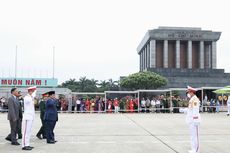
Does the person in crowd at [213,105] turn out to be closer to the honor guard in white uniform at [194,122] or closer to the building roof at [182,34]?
the honor guard in white uniform at [194,122]

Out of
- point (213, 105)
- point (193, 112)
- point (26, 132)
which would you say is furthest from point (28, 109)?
point (213, 105)

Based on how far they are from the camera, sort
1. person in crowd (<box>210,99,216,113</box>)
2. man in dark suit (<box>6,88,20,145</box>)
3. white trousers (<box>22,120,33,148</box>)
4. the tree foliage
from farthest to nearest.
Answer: the tree foliage, person in crowd (<box>210,99,216,113</box>), man in dark suit (<box>6,88,20,145</box>), white trousers (<box>22,120,33,148</box>)

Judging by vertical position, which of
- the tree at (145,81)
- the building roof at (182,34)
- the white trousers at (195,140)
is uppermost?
the building roof at (182,34)

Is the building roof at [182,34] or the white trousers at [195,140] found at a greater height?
the building roof at [182,34]

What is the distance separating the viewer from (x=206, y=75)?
303 feet

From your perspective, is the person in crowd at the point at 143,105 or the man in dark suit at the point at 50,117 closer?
the man in dark suit at the point at 50,117

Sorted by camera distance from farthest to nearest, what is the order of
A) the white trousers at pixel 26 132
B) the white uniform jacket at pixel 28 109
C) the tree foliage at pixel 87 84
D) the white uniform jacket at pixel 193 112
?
the tree foliage at pixel 87 84 < the white uniform jacket at pixel 28 109 < the white trousers at pixel 26 132 < the white uniform jacket at pixel 193 112

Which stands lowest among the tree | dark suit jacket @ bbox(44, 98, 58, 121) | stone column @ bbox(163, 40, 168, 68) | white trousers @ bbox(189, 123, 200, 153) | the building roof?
white trousers @ bbox(189, 123, 200, 153)

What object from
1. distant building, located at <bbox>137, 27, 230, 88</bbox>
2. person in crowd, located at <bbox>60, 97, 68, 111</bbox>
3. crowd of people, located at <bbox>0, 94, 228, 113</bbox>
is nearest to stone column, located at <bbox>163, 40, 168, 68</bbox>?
distant building, located at <bbox>137, 27, 230, 88</bbox>

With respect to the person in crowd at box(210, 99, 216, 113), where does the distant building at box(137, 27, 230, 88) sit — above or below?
above

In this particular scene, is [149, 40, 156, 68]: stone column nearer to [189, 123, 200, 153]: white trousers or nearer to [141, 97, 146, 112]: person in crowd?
[141, 97, 146, 112]: person in crowd

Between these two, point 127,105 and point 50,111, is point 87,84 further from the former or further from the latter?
point 50,111

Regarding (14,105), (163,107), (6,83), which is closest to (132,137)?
(14,105)

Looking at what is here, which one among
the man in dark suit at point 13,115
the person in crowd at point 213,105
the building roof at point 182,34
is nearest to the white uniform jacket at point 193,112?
the man in dark suit at point 13,115
